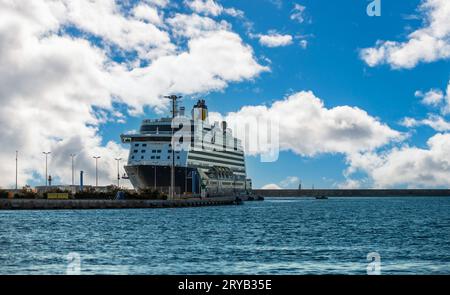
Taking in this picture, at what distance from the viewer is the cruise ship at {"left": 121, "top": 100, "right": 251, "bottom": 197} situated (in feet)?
414

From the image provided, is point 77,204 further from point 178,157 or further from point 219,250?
point 219,250

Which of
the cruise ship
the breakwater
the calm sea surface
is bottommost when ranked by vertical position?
the calm sea surface

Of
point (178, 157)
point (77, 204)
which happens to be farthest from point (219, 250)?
point (178, 157)

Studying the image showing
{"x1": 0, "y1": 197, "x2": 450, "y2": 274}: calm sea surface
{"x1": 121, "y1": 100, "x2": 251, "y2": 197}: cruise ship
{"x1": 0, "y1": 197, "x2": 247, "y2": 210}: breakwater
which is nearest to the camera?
{"x1": 0, "y1": 197, "x2": 450, "y2": 274}: calm sea surface

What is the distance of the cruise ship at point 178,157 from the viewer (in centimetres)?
12631

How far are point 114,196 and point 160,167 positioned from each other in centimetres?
1977

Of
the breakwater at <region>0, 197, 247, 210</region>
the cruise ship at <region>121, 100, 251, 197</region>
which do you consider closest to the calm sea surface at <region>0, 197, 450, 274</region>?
the breakwater at <region>0, 197, 247, 210</region>

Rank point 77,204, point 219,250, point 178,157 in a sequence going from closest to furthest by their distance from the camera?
point 219,250 < point 77,204 < point 178,157

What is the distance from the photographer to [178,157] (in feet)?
429

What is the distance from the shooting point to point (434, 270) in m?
26.5

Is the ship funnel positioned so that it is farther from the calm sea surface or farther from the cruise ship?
the calm sea surface

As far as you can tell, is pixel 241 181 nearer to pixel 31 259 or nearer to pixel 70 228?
pixel 70 228

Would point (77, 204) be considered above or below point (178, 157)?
below

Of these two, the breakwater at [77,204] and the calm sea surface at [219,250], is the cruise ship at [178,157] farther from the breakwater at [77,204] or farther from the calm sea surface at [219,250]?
the calm sea surface at [219,250]
